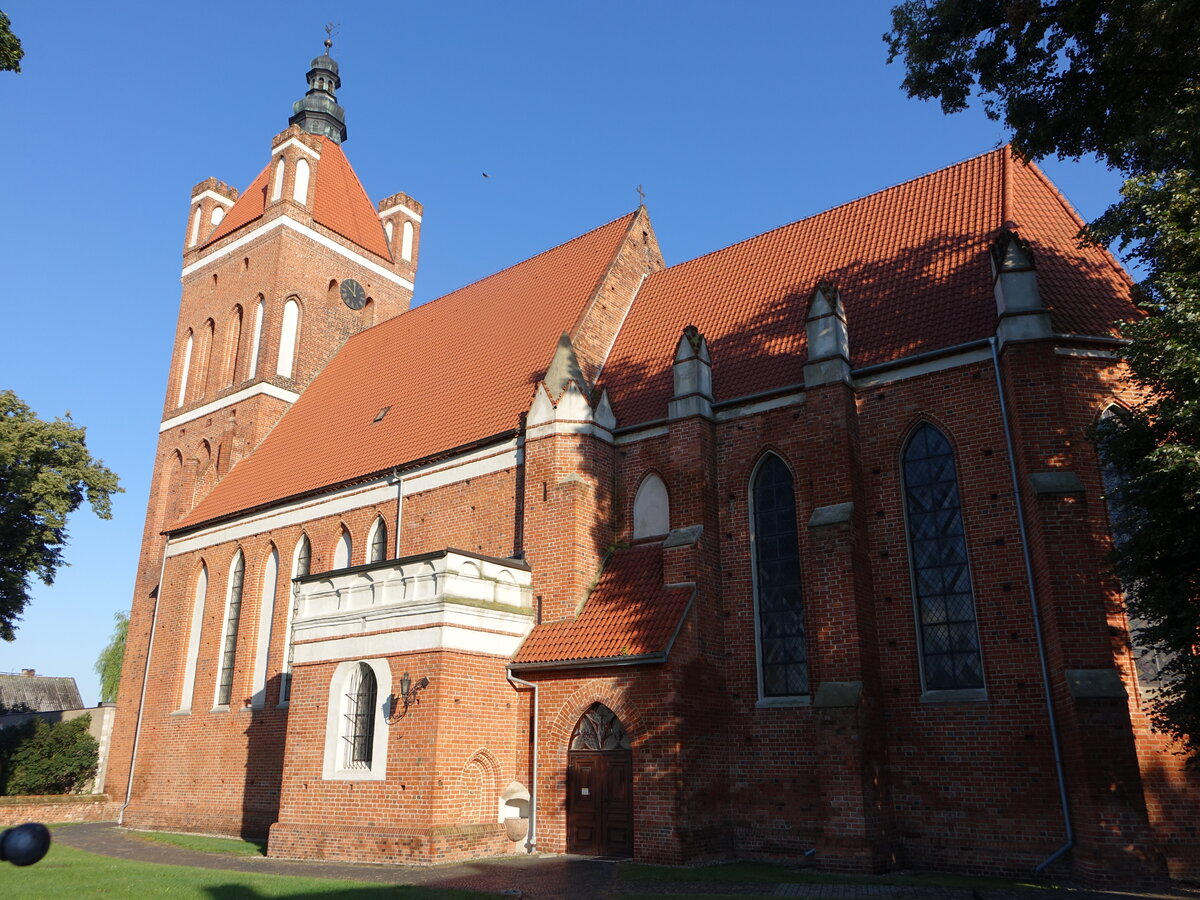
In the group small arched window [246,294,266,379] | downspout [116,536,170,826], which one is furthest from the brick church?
small arched window [246,294,266,379]

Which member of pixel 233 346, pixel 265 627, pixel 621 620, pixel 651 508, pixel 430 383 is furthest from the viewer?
pixel 233 346

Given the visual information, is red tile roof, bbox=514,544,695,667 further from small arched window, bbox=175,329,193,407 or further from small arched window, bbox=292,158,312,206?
small arched window, bbox=175,329,193,407

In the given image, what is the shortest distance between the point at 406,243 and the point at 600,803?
75.9 ft

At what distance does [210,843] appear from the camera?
739 inches

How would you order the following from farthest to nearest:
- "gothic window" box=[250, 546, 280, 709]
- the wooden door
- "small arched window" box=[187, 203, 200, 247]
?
"small arched window" box=[187, 203, 200, 247]
"gothic window" box=[250, 546, 280, 709]
the wooden door

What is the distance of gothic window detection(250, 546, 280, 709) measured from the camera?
70.5 feet

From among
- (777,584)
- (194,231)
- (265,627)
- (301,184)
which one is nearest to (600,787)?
(777,584)

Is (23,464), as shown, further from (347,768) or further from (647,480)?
(647,480)

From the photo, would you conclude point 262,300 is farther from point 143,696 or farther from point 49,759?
point 49,759

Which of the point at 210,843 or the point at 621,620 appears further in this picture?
the point at 210,843

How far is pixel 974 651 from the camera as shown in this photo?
13000 mm

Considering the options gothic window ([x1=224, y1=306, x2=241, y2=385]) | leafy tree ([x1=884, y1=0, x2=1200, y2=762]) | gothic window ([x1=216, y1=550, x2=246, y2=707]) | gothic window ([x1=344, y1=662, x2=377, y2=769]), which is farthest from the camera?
gothic window ([x1=224, y1=306, x2=241, y2=385])

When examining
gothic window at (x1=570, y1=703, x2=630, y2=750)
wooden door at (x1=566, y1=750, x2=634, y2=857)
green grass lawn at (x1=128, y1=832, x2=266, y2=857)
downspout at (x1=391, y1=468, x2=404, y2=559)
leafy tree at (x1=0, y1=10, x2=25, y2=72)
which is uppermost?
leafy tree at (x1=0, y1=10, x2=25, y2=72)

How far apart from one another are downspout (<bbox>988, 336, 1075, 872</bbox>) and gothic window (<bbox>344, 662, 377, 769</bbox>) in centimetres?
1020
